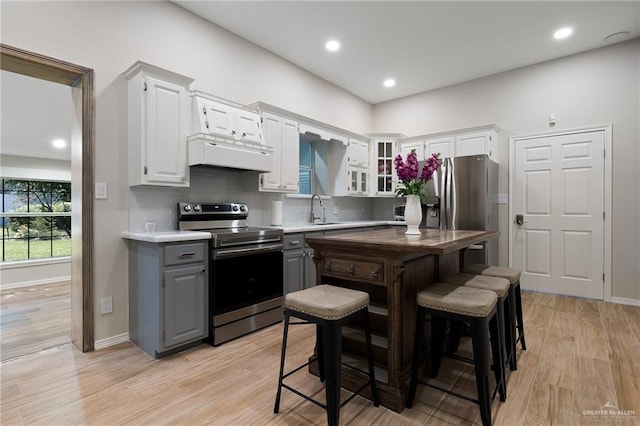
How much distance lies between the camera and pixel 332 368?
5.14 feet

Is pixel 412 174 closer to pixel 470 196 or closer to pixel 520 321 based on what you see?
pixel 520 321

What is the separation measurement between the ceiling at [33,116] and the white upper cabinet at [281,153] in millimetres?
2299

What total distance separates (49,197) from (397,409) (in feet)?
23.9

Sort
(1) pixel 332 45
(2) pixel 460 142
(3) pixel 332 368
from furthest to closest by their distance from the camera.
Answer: (2) pixel 460 142, (1) pixel 332 45, (3) pixel 332 368

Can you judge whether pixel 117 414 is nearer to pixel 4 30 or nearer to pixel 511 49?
pixel 4 30

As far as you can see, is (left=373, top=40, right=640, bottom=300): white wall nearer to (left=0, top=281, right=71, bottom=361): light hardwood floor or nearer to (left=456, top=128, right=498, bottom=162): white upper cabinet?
(left=456, top=128, right=498, bottom=162): white upper cabinet

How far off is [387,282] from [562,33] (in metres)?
3.90

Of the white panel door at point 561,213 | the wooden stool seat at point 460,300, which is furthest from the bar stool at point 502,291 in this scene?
the white panel door at point 561,213

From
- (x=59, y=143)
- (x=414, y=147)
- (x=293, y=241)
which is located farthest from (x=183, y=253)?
(x=59, y=143)

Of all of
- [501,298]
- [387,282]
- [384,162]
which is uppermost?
[384,162]

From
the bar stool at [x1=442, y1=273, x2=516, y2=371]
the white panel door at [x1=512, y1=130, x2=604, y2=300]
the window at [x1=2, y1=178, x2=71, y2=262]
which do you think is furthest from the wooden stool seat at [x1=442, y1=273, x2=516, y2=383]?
the window at [x1=2, y1=178, x2=71, y2=262]

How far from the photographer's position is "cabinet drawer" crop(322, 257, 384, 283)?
1874 millimetres

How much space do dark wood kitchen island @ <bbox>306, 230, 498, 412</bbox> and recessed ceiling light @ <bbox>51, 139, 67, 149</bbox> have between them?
602cm

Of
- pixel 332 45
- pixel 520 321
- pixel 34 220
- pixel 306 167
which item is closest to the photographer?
pixel 520 321
